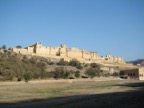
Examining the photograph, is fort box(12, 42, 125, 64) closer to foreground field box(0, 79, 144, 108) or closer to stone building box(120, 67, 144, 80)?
stone building box(120, 67, 144, 80)

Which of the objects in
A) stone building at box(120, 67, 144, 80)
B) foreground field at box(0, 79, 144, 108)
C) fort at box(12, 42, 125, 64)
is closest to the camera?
foreground field at box(0, 79, 144, 108)

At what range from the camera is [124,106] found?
14297mm

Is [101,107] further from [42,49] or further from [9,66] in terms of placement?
[42,49]

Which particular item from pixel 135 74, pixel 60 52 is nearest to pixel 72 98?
pixel 135 74

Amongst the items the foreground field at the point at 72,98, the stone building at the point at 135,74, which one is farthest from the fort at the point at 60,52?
the foreground field at the point at 72,98

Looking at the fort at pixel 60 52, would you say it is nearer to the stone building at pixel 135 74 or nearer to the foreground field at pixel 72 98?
the stone building at pixel 135 74

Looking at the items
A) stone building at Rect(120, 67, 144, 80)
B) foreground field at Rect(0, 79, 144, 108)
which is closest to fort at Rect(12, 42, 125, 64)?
stone building at Rect(120, 67, 144, 80)

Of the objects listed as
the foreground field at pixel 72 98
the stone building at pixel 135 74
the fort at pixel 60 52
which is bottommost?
the foreground field at pixel 72 98

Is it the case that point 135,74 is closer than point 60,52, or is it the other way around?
point 135,74

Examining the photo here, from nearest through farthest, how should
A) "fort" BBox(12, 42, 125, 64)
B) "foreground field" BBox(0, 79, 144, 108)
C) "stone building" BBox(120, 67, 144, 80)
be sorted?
"foreground field" BBox(0, 79, 144, 108), "stone building" BBox(120, 67, 144, 80), "fort" BBox(12, 42, 125, 64)

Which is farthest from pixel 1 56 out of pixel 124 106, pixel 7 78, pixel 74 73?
pixel 124 106

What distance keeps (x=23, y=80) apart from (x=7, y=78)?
2853 mm

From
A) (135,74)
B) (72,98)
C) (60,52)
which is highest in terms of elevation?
(60,52)

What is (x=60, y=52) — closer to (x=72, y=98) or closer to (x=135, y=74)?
(x=135, y=74)
